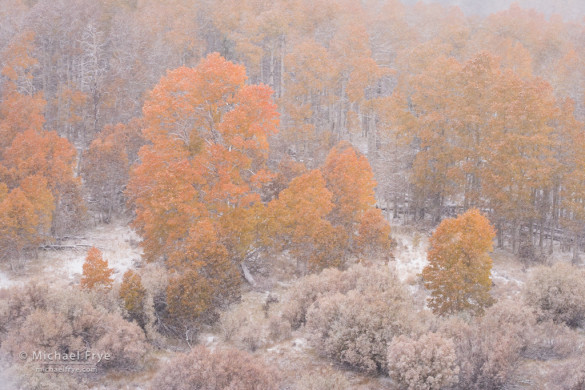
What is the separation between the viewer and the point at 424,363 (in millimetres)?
12148

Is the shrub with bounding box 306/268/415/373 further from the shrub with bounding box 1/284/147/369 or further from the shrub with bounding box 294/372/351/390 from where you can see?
the shrub with bounding box 1/284/147/369

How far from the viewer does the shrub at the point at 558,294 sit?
16.2 m

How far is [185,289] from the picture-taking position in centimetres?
1681

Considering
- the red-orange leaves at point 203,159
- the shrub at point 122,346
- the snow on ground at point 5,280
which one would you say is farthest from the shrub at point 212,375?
the snow on ground at point 5,280

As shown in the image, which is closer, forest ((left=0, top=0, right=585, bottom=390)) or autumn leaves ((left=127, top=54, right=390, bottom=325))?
forest ((left=0, top=0, right=585, bottom=390))

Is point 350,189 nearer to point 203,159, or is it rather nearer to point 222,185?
point 222,185

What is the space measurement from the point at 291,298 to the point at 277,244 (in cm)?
493

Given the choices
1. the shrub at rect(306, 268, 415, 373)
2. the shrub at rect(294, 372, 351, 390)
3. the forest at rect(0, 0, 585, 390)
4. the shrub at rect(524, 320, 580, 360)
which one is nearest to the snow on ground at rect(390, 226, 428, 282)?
the forest at rect(0, 0, 585, 390)

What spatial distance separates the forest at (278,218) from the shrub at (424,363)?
6 centimetres

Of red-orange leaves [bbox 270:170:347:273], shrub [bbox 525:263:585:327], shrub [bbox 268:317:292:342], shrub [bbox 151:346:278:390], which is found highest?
red-orange leaves [bbox 270:170:347:273]

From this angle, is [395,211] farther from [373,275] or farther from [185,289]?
[185,289]

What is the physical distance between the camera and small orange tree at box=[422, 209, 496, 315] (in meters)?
17.8

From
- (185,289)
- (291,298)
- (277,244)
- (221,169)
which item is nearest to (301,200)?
(277,244)

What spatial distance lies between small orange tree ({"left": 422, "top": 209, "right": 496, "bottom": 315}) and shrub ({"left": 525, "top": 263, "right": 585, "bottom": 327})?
5.44ft
